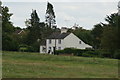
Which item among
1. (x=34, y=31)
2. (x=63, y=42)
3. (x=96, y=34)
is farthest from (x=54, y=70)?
(x=34, y=31)

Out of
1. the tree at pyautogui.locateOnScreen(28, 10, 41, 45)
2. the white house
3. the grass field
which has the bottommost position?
the grass field

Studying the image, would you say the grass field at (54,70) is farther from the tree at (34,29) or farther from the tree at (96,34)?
the tree at (34,29)

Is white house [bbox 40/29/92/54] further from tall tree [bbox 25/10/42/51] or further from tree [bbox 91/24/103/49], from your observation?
tall tree [bbox 25/10/42/51]

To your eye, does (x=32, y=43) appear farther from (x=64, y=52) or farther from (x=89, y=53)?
(x=89, y=53)

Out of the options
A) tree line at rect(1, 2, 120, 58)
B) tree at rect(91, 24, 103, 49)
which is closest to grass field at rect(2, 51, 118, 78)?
tree line at rect(1, 2, 120, 58)

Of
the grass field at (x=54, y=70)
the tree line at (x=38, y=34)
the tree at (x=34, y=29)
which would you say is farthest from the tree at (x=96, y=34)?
the grass field at (x=54, y=70)

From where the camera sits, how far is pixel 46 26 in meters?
123

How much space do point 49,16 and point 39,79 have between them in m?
104

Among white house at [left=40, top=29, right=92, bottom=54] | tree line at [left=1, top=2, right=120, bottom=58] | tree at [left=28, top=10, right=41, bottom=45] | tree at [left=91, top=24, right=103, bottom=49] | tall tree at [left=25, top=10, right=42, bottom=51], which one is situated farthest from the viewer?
tree at [left=28, top=10, right=41, bottom=45]

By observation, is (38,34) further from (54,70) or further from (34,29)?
(54,70)

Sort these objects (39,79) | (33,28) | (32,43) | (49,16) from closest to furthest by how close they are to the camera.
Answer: (39,79)
(32,43)
(33,28)
(49,16)

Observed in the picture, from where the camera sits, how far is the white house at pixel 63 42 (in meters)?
89.2

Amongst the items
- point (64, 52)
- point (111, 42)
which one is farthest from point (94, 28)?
point (111, 42)

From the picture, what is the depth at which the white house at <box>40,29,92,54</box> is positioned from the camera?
293 ft
